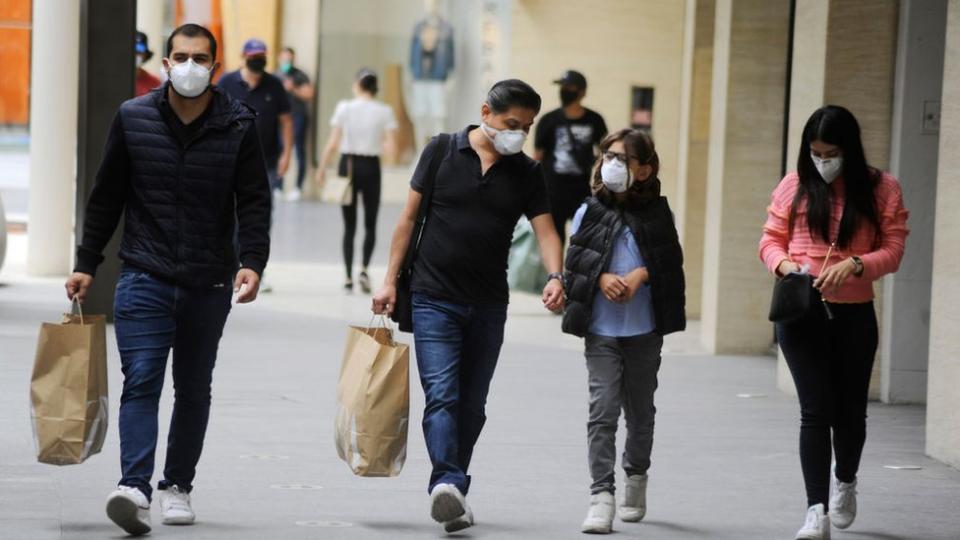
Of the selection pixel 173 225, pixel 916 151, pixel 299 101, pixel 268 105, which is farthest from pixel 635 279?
pixel 299 101

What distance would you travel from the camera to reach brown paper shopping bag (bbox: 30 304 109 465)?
7.28 m

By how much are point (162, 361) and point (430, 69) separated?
1041 inches

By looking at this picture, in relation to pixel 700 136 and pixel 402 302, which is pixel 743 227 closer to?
pixel 700 136

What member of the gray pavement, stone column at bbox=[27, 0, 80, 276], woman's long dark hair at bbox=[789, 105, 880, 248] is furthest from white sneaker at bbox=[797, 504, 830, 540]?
stone column at bbox=[27, 0, 80, 276]

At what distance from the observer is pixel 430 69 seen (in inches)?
1320

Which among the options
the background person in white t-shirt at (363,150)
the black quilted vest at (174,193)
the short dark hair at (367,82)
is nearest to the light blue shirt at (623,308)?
the black quilted vest at (174,193)

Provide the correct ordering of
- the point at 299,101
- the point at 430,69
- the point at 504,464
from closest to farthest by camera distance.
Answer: the point at 504,464
the point at 299,101
the point at 430,69

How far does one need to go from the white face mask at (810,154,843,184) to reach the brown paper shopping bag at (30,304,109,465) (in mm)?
2690

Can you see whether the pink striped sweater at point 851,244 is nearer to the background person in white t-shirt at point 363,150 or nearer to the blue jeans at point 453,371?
the blue jeans at point 453,371

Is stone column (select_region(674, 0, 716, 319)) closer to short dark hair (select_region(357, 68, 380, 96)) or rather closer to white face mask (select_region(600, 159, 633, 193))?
short dark hair (select_region(357, 68, 380, 96))

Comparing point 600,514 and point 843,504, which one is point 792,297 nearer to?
point 843,504

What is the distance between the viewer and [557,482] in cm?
881

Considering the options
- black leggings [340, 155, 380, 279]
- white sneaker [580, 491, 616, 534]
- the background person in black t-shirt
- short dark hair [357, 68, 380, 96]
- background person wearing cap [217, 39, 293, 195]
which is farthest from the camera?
the background person in black t-shirt

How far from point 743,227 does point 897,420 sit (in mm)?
3112
